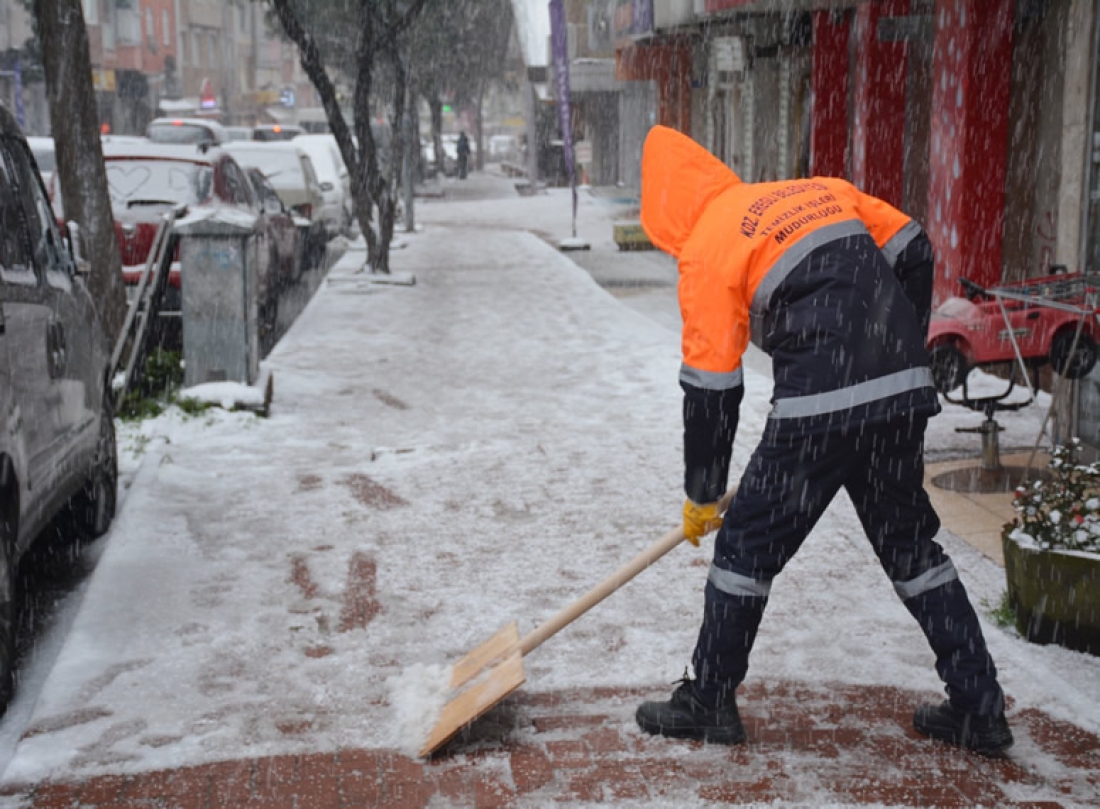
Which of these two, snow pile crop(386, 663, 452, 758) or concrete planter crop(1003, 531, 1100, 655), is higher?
concrete planter crop(1003, 531, 1100, 655)

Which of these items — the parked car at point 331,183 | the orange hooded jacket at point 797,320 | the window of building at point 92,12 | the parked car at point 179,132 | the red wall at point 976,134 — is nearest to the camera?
the orange hooded jacket at point 797,320

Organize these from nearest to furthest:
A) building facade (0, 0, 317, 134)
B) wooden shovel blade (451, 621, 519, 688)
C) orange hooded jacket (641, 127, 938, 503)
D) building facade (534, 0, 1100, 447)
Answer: orange hooded jacket (641, 127, 938, 503) < wooden shovel blade (451, 621, 519, 688) < building facade (534, 0, 1100, 447) < building facade (0, 0, 317, 134)

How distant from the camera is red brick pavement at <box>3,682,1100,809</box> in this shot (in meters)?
3.58

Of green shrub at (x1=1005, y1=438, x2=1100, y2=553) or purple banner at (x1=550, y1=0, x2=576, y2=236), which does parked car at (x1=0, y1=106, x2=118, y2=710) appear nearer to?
green shrub at (x1=1005, y1=438, x2=1100, y2=553)

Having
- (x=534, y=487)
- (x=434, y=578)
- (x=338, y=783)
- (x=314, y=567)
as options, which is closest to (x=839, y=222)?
(x=338, y=783)

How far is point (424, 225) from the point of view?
26.3 meters

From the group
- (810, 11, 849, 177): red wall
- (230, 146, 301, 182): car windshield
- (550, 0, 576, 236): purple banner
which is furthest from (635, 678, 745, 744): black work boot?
(550, 0, 576, 236): purple banner

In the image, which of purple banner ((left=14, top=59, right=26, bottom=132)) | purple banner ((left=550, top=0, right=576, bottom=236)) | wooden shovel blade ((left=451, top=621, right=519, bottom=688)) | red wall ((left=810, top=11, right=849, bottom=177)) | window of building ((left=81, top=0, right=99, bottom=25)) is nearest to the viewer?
wooden shovel blade ((left=451, top=621, right=519, bottom=688))

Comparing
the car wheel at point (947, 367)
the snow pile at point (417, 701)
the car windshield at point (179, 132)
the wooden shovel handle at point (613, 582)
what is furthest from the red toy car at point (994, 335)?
the car windshield at point (179, 132)

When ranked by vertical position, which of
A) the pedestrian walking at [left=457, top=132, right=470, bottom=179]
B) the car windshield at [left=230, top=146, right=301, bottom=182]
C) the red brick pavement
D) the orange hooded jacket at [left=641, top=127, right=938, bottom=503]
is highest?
the pedestrian walking at [left=457, top=132, right=470, bottom=179]

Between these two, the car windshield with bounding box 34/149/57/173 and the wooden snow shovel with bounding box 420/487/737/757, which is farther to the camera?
the car windshield with bounding box 34/149/57/173

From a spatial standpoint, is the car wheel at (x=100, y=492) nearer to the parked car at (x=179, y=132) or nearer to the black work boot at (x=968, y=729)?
the black work boot at (x=968, y=729)

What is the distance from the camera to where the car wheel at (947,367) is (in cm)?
719

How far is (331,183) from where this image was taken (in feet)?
70.7
